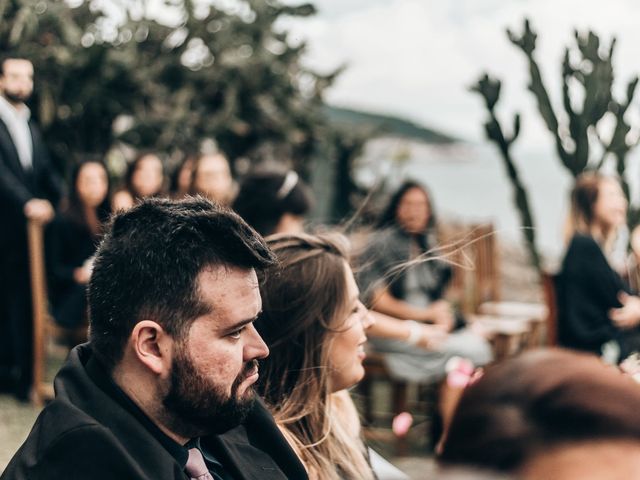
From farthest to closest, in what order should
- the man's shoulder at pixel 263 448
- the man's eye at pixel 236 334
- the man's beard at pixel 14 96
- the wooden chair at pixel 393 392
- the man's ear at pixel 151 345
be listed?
the man's beard at pixel 14 96
the wooden chair at pixel 393 392
the man's shoulder at pixel 263 448
the man's eye at pixel 236 334
the man's ear at pixel 151 345

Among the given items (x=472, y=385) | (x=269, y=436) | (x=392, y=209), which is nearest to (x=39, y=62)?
(x=392, y=209)

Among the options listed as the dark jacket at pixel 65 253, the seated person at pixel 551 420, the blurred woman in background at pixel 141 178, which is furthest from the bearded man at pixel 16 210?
the seated person at pixel 551 420

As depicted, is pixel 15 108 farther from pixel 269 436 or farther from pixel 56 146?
pixel 269 436

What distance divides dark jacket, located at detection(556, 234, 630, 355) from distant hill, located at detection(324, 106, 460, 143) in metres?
4.78

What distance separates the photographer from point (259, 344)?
1.69 m

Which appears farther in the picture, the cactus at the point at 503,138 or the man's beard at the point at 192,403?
the cactus at the point at 503,138

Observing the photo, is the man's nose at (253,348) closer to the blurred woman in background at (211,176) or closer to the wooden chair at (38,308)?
the wooden chair at (38,308)

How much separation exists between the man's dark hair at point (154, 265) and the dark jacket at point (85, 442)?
0.24 feet

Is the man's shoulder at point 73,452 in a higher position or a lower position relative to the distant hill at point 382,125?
higher

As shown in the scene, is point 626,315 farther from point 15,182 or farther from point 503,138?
point 15,182

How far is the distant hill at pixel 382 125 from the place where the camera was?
989 cm

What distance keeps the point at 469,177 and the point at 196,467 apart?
14.7m

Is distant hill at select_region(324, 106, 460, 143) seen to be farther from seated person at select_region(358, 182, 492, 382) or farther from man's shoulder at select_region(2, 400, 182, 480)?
man's shoulder at select_region(2, 400, 182, 480)

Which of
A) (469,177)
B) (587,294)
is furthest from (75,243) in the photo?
(469,177)
